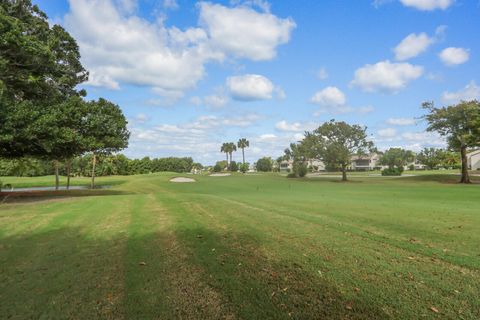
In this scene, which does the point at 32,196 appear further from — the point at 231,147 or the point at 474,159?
the point at 231,147

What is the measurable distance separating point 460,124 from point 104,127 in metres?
38.6

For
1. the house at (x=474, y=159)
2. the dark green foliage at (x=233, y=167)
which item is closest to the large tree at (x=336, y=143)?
the house at (x=474, y=159)

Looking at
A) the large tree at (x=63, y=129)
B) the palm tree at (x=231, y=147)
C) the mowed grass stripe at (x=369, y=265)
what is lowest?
the mowed grass stripe at (x=369, y=265)

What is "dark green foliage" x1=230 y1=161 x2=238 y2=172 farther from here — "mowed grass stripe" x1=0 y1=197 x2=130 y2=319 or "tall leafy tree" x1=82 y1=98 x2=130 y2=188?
"mowed grass stripe" x1=0 y1=197 x2=130 y2=319

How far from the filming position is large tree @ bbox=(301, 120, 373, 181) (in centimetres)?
4578

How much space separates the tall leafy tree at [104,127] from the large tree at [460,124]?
116ft

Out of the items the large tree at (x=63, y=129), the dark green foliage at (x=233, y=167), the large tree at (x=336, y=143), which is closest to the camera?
the large tree at (x=63, y=129)

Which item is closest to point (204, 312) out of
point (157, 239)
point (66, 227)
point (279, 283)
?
point (279, 283)

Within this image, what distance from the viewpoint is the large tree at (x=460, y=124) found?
3466cm

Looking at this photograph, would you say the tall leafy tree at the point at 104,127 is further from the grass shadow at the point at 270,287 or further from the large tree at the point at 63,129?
the grass shadow at the point at 270,287

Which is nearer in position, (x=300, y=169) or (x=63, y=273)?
(x=63, y=273)

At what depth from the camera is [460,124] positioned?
36.5m

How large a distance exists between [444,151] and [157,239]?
43828mm

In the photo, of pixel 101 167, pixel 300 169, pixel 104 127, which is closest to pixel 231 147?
pixel 101 167
